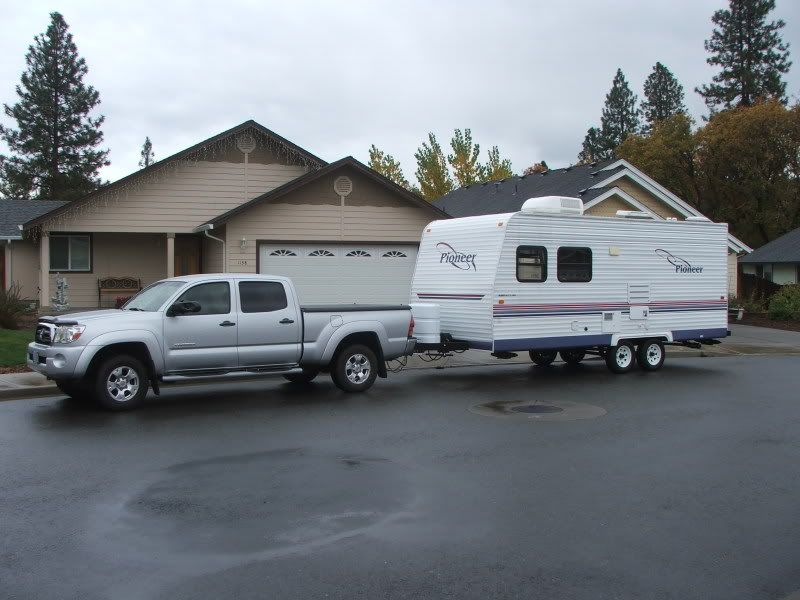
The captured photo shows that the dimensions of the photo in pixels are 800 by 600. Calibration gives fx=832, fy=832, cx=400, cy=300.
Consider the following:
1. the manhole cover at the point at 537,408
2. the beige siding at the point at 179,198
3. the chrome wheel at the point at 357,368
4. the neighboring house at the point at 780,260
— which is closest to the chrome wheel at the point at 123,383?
the chrome wheel at the point at 357,368

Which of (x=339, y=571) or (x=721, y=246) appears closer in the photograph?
(x=339, y=571)

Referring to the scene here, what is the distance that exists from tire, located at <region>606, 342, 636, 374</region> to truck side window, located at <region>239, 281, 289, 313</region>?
22.3 ft

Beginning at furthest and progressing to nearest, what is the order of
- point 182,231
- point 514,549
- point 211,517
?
point 182,231, point 211,517, point 514,549

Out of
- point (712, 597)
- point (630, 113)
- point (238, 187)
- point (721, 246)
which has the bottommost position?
point (712, 597)

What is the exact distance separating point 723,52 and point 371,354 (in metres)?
54.2

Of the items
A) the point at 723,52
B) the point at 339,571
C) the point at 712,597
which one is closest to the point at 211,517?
the point at 339,571

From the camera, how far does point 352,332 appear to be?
41.7 feet

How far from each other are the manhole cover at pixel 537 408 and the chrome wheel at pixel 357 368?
8.11 ft

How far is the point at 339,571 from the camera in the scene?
5.34 meters

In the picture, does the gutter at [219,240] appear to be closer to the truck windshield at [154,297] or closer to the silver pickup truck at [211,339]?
the silver pickup truck at [211,339]

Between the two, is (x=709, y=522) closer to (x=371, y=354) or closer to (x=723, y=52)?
(x=371, y=354)

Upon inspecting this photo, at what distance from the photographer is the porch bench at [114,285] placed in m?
25.2

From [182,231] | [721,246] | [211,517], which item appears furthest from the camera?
[182,231]

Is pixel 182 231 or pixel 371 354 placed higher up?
pixel 182 231
